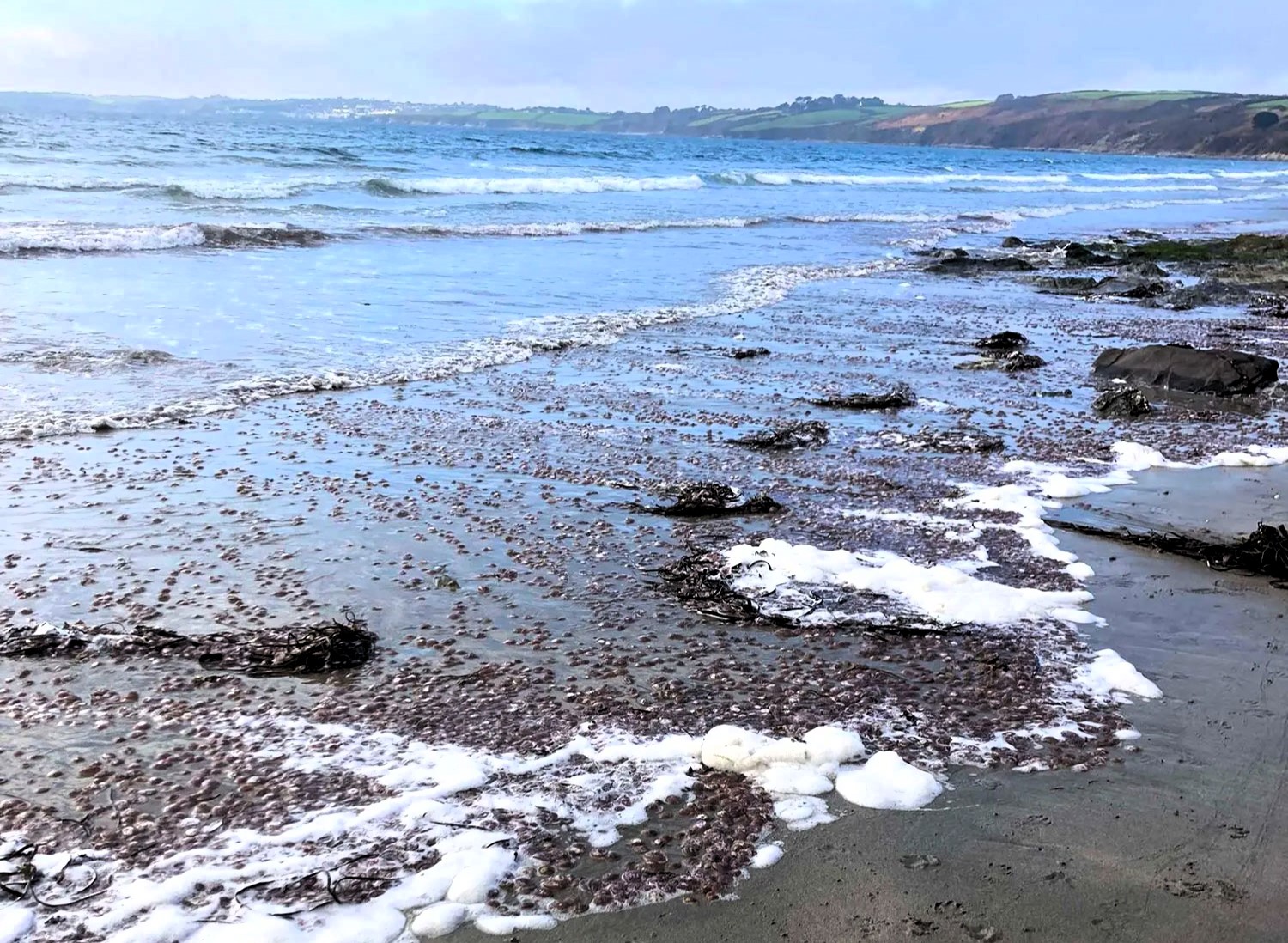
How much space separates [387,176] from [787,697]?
40.4 meters

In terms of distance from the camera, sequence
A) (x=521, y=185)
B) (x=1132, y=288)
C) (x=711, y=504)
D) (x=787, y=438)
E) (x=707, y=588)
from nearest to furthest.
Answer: (x=707, y=588)
(x=711, y=504)
(x=787, y=438)
(x=1132, y=288)
(x=521, y=185)

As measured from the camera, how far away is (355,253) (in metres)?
20.2

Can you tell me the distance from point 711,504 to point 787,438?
1.82 meters

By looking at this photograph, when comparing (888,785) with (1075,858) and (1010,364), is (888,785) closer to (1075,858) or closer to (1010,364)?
(1075,858)

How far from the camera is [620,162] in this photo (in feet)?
217

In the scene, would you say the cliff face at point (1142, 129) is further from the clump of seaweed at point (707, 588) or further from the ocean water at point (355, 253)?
the clump of seaweed at point (707, 588)

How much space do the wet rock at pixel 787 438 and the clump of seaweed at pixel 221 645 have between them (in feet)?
13.0

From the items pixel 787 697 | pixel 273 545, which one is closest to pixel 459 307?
pixel 273 545

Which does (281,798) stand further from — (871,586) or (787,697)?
(871,586)

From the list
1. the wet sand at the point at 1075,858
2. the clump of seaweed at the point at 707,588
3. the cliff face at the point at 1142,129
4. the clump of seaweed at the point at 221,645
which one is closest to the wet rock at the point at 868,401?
the clump of seaweed at the point at 707,588

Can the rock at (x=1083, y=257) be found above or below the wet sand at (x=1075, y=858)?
above

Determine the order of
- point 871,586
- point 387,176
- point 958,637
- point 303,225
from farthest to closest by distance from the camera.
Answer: point 387,176
point 303,225
point 871,586
point 958,637

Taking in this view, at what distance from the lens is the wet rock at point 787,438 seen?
311 inches

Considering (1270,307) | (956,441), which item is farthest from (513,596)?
(1270,307)
